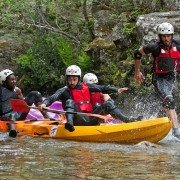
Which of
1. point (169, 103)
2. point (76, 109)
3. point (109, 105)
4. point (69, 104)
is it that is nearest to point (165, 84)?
point (169, 103)

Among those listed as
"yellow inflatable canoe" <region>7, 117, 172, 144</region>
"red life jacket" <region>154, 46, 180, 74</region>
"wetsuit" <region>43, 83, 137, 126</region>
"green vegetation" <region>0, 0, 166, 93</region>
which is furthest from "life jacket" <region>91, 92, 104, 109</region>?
"green vegetation" <region>0, 0, 166, 93</region>

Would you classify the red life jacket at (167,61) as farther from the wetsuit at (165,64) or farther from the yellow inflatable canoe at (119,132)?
the yellow inflatable canoe at (119,132)

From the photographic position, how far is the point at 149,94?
13.7 m

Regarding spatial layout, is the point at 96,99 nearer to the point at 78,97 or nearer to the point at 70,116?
the point at 78,97

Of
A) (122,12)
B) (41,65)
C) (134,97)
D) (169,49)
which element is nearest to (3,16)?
(41,65)

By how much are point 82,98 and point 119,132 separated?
1299 millimetres

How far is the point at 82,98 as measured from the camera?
380 inches

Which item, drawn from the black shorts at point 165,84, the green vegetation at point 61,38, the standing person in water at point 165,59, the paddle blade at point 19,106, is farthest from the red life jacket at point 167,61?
the green vegetation at point 61,38

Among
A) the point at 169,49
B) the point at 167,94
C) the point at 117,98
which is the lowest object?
the point at 117,98

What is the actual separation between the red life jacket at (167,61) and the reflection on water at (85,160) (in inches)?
56.3

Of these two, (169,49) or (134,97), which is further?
(134,97)

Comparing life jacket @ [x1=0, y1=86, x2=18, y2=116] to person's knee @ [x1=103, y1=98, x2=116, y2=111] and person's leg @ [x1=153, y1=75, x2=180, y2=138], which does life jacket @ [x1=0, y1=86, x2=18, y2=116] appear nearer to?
person's knee @ [x1=103, y1=98, x2=116, y2=111]

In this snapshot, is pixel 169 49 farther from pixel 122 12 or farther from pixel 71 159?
pixel 122 12

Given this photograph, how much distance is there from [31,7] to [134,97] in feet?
14.6
